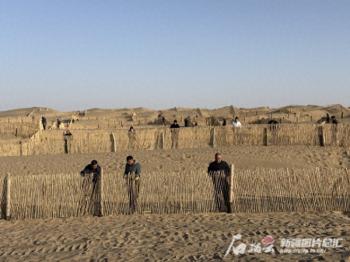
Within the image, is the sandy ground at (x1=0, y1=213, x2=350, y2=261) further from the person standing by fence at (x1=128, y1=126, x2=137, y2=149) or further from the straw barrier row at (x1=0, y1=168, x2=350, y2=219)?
the person standing by fence at (x1=128, y1=126, x2=137, y2=149)

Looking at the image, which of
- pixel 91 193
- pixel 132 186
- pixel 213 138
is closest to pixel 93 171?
pixel 91 193

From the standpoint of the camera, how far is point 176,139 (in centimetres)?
2097

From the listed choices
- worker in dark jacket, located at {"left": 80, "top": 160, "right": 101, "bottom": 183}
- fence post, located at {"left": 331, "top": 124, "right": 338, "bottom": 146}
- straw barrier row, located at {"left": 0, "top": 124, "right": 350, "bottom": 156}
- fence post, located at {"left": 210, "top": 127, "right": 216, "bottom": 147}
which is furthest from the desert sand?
fence post, located at {"left": 331, "top": 124, "right": 338, "bottom": 146}

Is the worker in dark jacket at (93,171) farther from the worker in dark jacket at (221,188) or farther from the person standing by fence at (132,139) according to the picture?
the person standing by fence at (132,139)

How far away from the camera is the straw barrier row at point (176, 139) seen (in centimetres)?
2081

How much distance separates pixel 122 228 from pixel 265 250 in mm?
3025

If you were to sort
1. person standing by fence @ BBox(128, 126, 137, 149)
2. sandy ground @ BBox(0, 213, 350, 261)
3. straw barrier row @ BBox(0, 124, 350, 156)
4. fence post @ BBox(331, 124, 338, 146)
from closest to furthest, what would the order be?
sandy ground @ BBox(0, 213, 350, 261)
fence post @ BBox(331, 124, 338, 146)
straw barrier row @ BBox(0, 124, 350, 156)
person standing by fence @ BBox(128, 126, 137, 149)

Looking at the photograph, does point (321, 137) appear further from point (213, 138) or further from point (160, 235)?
point (160, 235)

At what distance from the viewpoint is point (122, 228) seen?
9320mm

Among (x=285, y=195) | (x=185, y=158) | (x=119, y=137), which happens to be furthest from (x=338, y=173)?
(x=119, y=137)

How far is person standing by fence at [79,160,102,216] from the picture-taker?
34.1 ft

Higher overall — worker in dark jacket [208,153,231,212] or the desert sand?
worker in dark jacket [208,153,231,212]

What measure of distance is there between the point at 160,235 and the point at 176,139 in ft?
40.6

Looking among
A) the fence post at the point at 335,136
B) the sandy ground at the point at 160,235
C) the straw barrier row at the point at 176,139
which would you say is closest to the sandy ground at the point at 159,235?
the sandy ground at the point at 160,235
